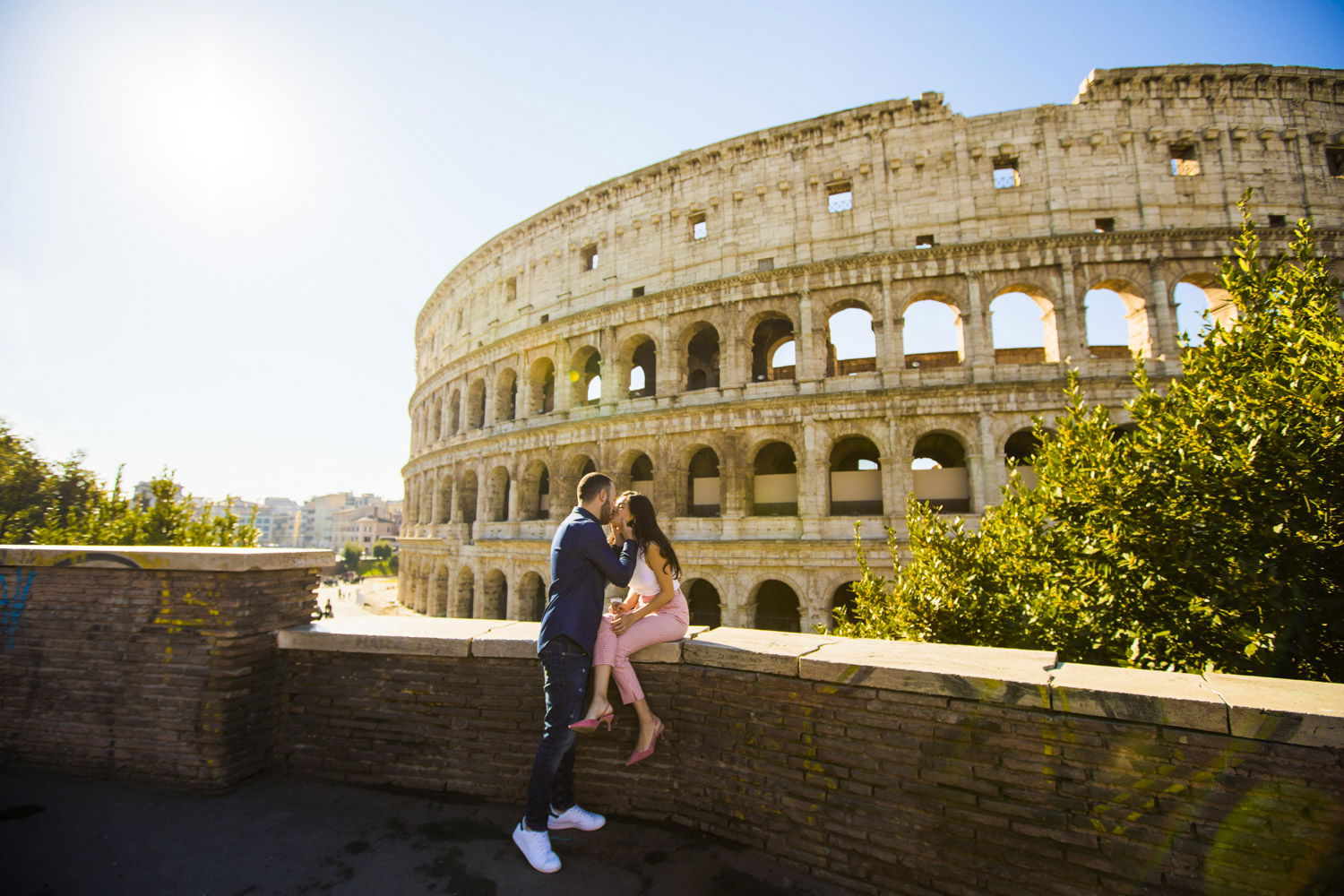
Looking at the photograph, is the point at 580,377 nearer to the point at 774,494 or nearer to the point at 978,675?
the point at 774,494

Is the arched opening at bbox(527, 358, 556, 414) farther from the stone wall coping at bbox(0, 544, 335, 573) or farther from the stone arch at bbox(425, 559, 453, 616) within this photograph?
the stone wall coping at bbox(0, 544, 335, 573)

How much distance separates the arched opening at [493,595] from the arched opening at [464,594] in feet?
4.31

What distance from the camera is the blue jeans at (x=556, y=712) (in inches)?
126

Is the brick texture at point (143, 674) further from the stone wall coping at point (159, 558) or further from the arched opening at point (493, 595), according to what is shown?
the arched opening at point (493, 595)

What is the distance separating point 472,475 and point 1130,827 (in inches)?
896

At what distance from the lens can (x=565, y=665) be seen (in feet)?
10.9

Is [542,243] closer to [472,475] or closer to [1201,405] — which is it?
[472,475]

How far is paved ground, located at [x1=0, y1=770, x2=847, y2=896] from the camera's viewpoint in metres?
2.97

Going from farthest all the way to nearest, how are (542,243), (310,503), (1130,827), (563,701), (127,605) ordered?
(310,503) < (542,243) < (127,605) < (563,701) < (1130,827)

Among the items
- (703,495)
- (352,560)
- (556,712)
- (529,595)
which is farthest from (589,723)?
(352,560)

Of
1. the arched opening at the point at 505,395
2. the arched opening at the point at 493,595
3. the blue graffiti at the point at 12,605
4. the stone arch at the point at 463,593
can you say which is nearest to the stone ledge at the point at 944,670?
the blue graffiti at the point at 12,605

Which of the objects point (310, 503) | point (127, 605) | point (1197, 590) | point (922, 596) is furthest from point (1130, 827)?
point (310, 503)

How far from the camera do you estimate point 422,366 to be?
30.4 m

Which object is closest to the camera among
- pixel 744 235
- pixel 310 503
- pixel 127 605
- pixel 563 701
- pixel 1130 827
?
pixel 1130 827
